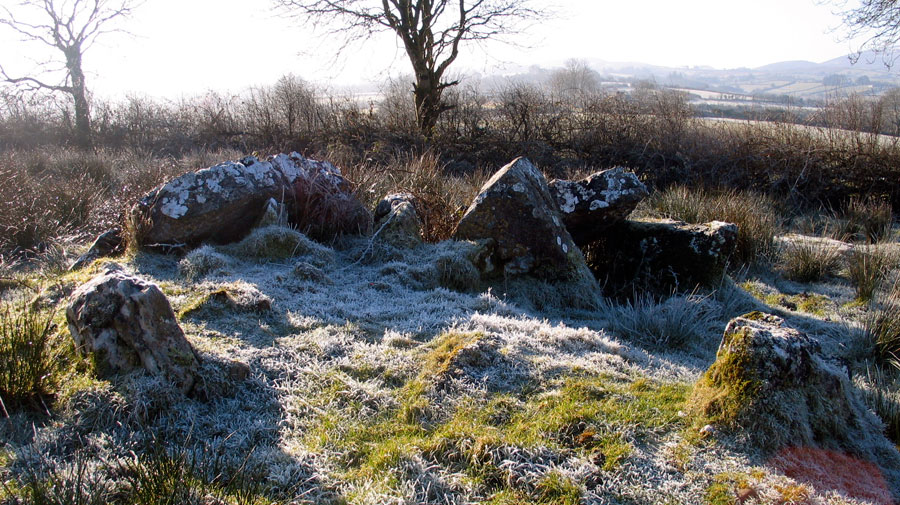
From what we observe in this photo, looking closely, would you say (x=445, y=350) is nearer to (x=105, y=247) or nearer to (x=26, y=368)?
(x=26, y=368)

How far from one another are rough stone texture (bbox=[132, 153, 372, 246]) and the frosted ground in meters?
0.92

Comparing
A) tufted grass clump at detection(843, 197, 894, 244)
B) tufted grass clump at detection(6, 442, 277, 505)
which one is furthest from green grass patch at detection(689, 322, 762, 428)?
tufted grass clump at detection(843, 197, 894, 244)

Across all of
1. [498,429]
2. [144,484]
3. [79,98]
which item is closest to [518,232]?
[498,429]

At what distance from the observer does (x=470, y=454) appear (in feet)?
8.13

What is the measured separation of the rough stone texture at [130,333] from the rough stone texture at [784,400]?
2711 mm

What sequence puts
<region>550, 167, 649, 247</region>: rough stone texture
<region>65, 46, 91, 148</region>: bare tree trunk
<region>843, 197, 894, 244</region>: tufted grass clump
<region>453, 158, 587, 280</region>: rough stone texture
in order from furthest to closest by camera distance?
1. <region>65, 46, 91, 148</region>: bare tree trunk
2. <region>843, 197, 894, 244</region>: tufted grass clump
3. <region>550, 167, 649, 247</region>: rough stone texture
4. <region>453, 158, 587, 280</region>: rough stone texture

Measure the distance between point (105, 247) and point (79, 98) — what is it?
15.9m

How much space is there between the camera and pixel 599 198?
21.1 ft

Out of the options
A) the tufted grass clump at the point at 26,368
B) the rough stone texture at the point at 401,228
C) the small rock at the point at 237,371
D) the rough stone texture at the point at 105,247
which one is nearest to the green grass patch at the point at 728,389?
the small rock at the point at 237,371

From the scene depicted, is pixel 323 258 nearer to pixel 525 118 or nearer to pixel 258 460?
pixel 258 460

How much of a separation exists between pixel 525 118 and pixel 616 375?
12953mm

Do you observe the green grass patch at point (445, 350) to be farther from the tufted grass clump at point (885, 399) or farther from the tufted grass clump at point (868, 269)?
the tufted grass clump at point (868, 269)

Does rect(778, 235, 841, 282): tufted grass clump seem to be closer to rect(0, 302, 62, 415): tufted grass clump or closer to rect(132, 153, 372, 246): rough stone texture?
rect(132, 153, 372, 246): rough stone texture

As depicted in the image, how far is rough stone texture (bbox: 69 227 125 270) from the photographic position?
214 inches
